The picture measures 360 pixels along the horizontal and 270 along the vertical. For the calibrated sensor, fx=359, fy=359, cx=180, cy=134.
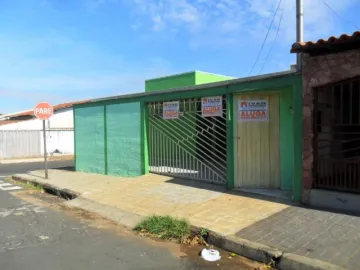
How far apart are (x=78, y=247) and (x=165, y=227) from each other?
1.50 metres

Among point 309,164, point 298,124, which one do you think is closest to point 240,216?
point 309,164

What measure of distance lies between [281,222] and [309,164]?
144 cm

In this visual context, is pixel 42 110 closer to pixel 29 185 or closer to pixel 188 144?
pixel 29 185

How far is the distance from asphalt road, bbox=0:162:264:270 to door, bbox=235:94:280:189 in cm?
346

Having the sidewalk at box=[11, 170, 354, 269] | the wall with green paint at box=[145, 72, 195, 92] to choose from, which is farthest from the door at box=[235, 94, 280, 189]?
the wall with green paint at box=[145, 72, 195, 92]

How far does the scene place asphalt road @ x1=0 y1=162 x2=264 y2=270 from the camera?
4844 millimetres

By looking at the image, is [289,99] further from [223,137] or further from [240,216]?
[240,216]

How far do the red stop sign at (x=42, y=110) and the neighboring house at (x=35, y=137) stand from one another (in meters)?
12.1

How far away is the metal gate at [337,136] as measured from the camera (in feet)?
21.2

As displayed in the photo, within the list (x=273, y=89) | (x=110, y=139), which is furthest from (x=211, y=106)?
(x=110, y=139)

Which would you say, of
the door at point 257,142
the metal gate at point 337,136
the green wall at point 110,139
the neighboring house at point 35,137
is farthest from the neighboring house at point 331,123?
the neighboring house at point 35,137

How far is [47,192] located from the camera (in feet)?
36.4

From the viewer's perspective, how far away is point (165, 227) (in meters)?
6.26

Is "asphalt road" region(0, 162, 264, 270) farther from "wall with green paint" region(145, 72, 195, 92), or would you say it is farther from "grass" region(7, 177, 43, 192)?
"wall with green paint" region(145, 72, 195, 92)
